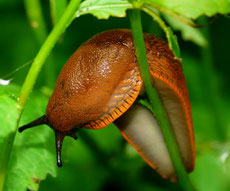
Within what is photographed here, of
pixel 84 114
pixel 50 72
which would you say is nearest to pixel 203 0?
pixel 84 114

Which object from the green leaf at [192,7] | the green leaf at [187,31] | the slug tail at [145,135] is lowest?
the slug tail at [145,135]

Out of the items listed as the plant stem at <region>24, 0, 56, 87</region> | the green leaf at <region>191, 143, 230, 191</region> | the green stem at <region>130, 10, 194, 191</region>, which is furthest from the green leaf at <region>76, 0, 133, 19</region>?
the green leaf at <region>191, 143, 230, 191</region>

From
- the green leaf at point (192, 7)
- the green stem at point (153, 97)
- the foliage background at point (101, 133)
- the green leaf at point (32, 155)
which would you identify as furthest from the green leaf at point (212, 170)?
the green leaf at point (192, 7)

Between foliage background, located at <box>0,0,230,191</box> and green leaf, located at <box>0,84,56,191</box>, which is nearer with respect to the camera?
green leaf, located at <box>0,84,56,191</box>

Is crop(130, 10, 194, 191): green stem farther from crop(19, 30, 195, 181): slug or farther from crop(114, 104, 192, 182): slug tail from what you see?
crop(114, 104, 192, 182): slug tail

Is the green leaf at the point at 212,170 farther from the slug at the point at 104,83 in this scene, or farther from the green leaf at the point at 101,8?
the green leaf at the point at 101,8
